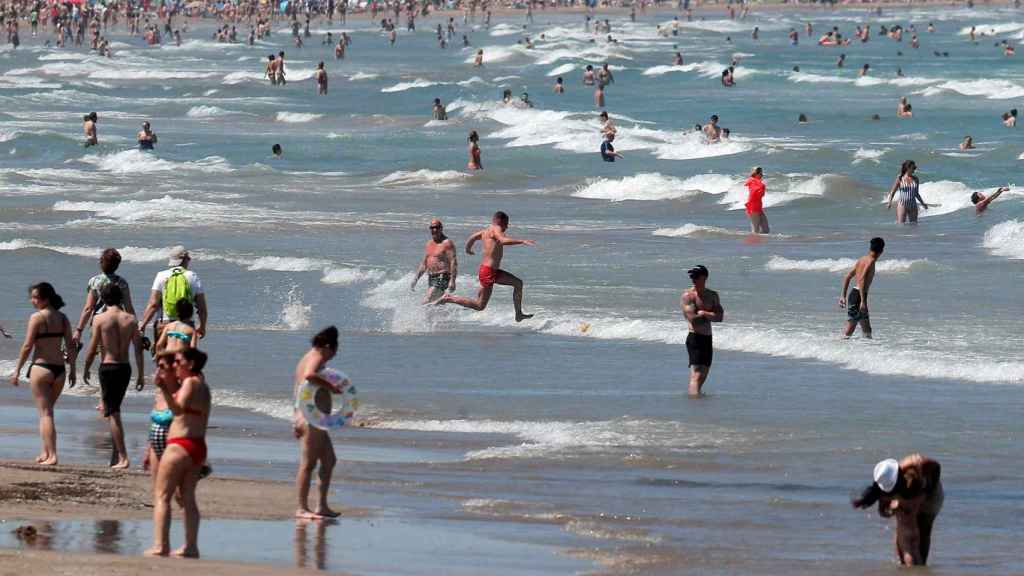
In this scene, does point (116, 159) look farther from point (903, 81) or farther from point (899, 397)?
point (903, 81)

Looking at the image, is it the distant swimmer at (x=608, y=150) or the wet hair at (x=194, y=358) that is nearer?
the wet hair at (x=194, y=358)

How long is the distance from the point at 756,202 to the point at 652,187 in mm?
8140

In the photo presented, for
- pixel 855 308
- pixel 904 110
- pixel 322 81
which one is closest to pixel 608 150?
pixel 904 110

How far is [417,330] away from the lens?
709 inches

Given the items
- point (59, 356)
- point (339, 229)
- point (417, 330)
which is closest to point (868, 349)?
point (417, 330)

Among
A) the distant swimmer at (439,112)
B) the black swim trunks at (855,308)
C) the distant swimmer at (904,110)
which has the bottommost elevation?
the distant swimmer at (439,112)

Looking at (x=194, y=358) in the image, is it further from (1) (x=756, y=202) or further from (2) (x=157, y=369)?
(1) (x=756, y=202)

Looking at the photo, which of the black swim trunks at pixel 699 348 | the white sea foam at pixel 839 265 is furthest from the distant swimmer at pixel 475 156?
the black swim trunks at pixel 699 348

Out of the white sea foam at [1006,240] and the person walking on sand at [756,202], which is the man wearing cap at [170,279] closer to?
the white sea foam at [1006,240]

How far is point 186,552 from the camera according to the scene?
7.95 metres

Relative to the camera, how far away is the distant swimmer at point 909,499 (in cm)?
814

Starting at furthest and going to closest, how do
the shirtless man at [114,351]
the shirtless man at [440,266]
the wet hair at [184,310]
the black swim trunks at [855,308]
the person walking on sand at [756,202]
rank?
the person walking on sand at [756,202]
the shirtless man at [440,266]
the black swim trunks at [855,308]
the shirtless man at [114,351]
the wet hair at [184,310]

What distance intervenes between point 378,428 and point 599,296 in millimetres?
7732

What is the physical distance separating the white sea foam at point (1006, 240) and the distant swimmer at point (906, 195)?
1158 mm
